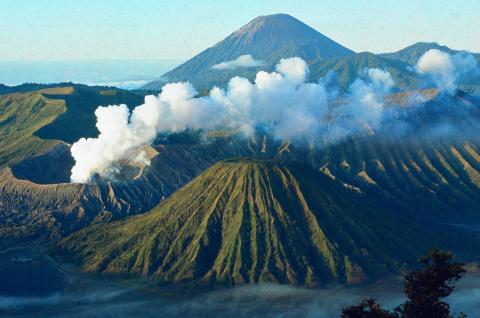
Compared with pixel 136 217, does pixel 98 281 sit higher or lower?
lower

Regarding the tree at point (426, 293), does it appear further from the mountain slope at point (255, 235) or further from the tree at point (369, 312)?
the mountain slope at point (255, 235)

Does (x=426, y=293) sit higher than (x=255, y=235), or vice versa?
(x=255, y=235)

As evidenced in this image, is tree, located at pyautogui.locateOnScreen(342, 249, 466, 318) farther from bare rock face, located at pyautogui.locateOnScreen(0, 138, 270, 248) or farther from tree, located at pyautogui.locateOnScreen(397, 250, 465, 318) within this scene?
bare rock face, located at pyautogui.locateOnScreen(0, 138, 270, 248)

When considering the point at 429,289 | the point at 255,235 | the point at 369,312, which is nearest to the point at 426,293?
the point at 429,289

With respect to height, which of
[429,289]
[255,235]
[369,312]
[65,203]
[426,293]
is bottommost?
[369,312]

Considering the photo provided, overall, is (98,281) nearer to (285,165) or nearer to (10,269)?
(10,269)

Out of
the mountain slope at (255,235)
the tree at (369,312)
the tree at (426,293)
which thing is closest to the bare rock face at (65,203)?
the mountain slope at (255,235)

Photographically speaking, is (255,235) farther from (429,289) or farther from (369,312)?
(429,289)

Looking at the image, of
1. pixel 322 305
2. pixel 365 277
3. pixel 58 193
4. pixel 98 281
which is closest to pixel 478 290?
pixel 365 277
